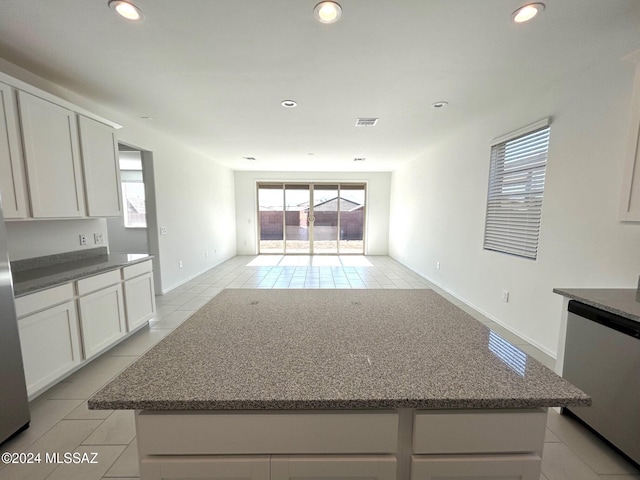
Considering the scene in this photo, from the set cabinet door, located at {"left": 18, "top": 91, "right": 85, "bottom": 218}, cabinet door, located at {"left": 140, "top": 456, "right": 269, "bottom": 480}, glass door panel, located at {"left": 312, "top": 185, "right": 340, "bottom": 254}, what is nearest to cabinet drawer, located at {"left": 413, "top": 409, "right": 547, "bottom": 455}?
cabinet door, located at {"left": 140, "top": 456, "right": 269, "bottom": 480}

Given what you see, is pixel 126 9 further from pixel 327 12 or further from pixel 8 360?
pixel 8 360

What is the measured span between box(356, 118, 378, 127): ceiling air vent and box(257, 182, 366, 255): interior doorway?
416cm

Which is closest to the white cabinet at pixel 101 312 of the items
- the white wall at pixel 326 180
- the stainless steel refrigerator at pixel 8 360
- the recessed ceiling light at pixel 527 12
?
the stainless steel refrigerator at pixel 8 360

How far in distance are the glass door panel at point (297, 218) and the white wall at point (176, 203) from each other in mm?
1723

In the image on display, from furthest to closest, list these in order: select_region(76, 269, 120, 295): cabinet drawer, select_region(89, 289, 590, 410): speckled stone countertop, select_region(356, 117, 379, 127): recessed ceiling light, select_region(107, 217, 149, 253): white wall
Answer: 1. select_region(107, 217, 149, 253): white wall
2. select_region(356, 117, 379, 127): recessed ceiling light
3. select_region(76, 269, 120, 295): cabinet drawer
4. select_region(89, 289, 590, 410): speckled stone countertop

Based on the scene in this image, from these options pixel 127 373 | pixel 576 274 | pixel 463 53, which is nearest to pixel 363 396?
pixel 127 373

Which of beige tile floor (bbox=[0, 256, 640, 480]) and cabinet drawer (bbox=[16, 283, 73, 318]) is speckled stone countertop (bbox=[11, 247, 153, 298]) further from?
beige tile floor (bbox=[0, 256, 640, 480])

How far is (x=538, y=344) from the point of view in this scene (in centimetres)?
262

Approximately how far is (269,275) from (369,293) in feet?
13.3

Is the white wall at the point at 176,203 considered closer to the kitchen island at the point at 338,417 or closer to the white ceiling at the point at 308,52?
the white ceiling at the point at 308,52

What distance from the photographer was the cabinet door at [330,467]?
30.7 inches

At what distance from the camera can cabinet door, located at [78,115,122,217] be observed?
2.51 meters

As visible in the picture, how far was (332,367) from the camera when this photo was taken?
0.88 meters

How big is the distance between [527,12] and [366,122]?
208cm
